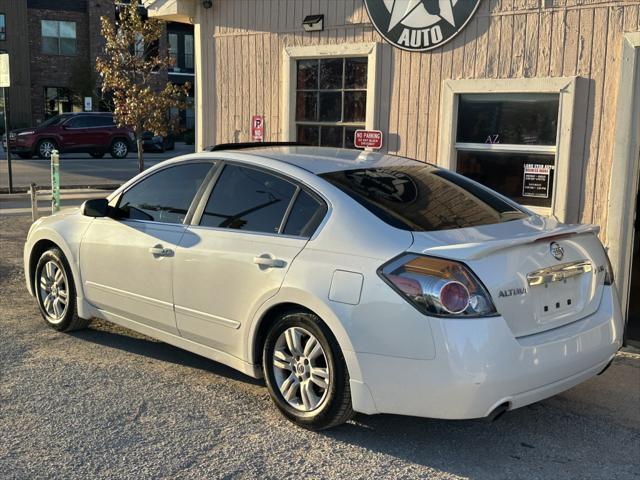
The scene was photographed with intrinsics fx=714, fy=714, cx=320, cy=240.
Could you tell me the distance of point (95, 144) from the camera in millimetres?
26859

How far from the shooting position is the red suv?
25375 millimetres

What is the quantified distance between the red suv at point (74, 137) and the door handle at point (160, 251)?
2263 centimetres

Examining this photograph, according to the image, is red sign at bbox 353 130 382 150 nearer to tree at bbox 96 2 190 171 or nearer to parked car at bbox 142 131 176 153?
tree at bbox 96 2 190 171

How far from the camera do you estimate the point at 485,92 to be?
263 inches

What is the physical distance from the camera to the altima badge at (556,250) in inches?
148

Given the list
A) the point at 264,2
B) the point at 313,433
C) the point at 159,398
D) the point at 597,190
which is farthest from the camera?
the point at 264,2

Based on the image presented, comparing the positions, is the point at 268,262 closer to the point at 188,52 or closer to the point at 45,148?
the point at 45,148

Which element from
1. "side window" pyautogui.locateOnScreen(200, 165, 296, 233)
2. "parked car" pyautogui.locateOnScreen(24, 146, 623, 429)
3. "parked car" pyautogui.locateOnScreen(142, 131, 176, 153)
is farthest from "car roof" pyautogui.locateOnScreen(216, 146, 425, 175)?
"parked car" pyautogui.locateOnScreen(142, 131, 176, 153)

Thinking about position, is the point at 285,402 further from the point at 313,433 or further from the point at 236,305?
the point at 236,305

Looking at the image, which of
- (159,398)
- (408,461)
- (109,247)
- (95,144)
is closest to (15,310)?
(109,247)

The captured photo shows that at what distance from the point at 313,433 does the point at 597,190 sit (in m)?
3.56

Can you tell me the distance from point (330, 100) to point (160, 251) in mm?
3960

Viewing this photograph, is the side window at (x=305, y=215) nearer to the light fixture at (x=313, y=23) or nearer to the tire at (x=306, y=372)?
the tire at (x=306, y=372)

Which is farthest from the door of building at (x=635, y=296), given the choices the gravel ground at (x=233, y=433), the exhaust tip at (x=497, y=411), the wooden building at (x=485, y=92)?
the exhaust tip at (x=497, y=411)
